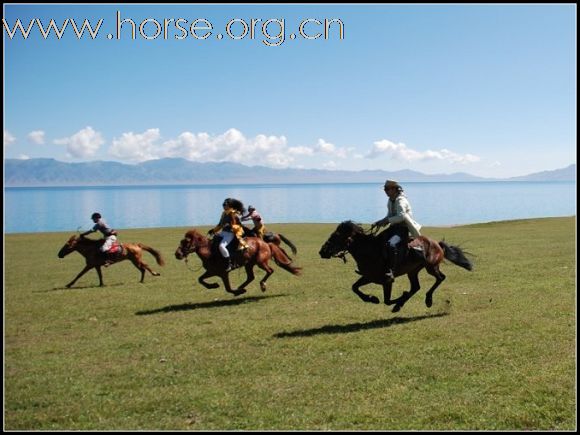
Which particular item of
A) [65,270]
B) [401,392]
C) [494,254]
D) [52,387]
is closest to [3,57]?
[52,387]

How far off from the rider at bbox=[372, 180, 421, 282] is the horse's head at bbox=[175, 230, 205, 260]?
5901 millimetres

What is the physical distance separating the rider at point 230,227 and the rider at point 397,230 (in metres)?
5.10

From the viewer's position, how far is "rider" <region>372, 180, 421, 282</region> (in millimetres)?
12195

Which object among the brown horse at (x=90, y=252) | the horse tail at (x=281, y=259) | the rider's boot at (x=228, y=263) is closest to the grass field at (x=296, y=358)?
the horse tail at (x=281, y=259)

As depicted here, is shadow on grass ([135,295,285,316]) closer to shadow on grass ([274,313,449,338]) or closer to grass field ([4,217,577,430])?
grass field ([4,217,577,430])

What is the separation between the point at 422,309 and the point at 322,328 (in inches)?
121

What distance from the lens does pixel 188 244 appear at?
52.3 feet

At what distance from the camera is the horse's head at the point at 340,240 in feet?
41.2

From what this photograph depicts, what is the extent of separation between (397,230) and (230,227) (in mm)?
5458

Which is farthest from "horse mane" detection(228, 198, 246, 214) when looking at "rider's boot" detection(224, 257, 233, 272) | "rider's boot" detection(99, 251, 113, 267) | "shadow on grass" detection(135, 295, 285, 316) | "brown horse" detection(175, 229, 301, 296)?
"rider's boot" detection(99, 251, 113, 267)

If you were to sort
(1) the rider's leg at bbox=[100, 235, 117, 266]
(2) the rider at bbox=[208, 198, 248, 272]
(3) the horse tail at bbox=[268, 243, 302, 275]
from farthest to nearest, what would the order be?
(1) the rider's leg at bbox=[100, 235, 117, 266], (3) the horse tail at bbox=[268, 243, 302, 275], (2) the rider at bbox=[208, 198, 248, 272]

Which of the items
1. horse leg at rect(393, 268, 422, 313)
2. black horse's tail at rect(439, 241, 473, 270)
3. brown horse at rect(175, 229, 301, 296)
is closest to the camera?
horse leg at rect(393, 268, 422, 313)

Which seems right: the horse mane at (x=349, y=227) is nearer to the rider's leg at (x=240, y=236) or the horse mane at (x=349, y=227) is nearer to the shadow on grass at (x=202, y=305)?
the rider's leg at (x=240, y=236)

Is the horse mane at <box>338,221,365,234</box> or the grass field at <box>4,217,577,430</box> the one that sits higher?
the horse mane at <box>338,221,365,234</box>
